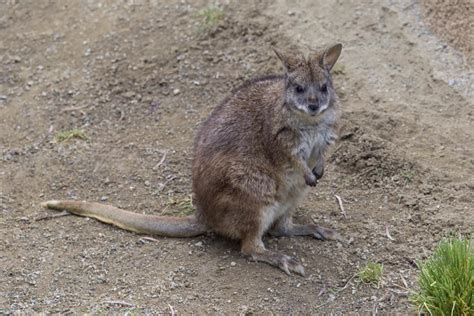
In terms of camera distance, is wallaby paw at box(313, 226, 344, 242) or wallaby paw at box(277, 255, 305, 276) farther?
wallaby paw at box(313, 226, 344, 242)

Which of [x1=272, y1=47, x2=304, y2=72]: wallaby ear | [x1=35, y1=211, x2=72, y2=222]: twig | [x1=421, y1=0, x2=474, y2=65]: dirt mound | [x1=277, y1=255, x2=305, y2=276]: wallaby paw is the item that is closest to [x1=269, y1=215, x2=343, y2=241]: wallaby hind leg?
[x1=277, y1=255, x2=305, y2=276]: wallaby paw

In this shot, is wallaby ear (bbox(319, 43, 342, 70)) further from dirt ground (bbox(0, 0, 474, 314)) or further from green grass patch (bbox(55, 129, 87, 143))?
green grass patch (bbox(55, 129, 87, 143))

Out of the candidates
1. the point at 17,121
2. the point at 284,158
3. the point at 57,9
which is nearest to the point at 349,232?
the point at 284,158

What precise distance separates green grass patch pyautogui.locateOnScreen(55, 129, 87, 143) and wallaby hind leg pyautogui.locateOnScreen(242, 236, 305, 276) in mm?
2208

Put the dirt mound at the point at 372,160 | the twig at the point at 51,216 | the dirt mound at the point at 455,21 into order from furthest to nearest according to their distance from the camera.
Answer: the dirt mound at the point at 455,21 < the dirt mound at the point at 372,160 < the twig at the point at 51,216

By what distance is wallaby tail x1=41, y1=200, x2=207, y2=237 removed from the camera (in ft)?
20.9

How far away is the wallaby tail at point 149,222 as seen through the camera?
6.36 metres

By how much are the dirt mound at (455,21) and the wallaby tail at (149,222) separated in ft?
9.94

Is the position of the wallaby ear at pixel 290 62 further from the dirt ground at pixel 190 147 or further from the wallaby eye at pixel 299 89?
the dirt ground at pixel 190 147

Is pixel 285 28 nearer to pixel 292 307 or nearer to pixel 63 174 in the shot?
pixel 63 174

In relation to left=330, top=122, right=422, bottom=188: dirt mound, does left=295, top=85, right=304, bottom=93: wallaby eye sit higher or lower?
higher

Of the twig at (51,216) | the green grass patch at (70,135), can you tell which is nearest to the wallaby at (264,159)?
the twig at (51,216)

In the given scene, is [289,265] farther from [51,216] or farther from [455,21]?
[455,21]

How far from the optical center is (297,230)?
655cm
